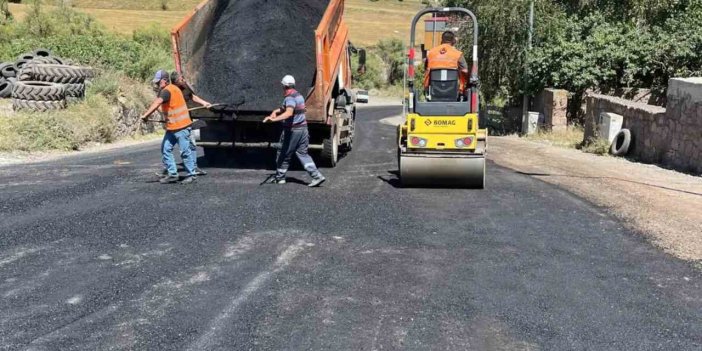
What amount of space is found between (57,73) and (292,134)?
9661mm

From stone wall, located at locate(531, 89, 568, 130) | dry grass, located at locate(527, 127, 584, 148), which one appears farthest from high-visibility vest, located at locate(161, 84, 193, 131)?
stone wall, located at locate(531, 89, 568, 130)

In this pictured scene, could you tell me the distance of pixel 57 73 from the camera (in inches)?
675

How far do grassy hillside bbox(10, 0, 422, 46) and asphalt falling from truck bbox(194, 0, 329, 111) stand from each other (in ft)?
141

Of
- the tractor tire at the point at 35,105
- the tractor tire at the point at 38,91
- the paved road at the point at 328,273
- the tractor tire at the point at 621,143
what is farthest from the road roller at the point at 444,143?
the tractor tire at the point at 38,91

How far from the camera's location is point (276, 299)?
541 cm

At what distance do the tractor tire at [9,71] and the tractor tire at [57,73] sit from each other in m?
3.27

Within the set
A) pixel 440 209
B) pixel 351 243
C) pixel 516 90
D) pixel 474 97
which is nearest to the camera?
pixel 351 243

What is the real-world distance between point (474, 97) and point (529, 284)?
4845mm

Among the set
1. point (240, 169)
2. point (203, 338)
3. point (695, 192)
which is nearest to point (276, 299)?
point (203, 338)

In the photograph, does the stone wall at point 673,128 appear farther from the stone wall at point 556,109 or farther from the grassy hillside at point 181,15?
the grassy hillside at point 181,15

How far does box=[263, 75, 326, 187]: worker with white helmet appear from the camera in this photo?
10164mm

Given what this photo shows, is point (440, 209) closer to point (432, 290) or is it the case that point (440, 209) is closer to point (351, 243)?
point (351, 243)

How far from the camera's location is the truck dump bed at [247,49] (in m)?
A: 11.9

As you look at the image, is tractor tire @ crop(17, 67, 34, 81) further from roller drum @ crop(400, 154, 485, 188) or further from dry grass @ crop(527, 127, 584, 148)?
A: dry grass @ crop(527, 127, 584, 148)
